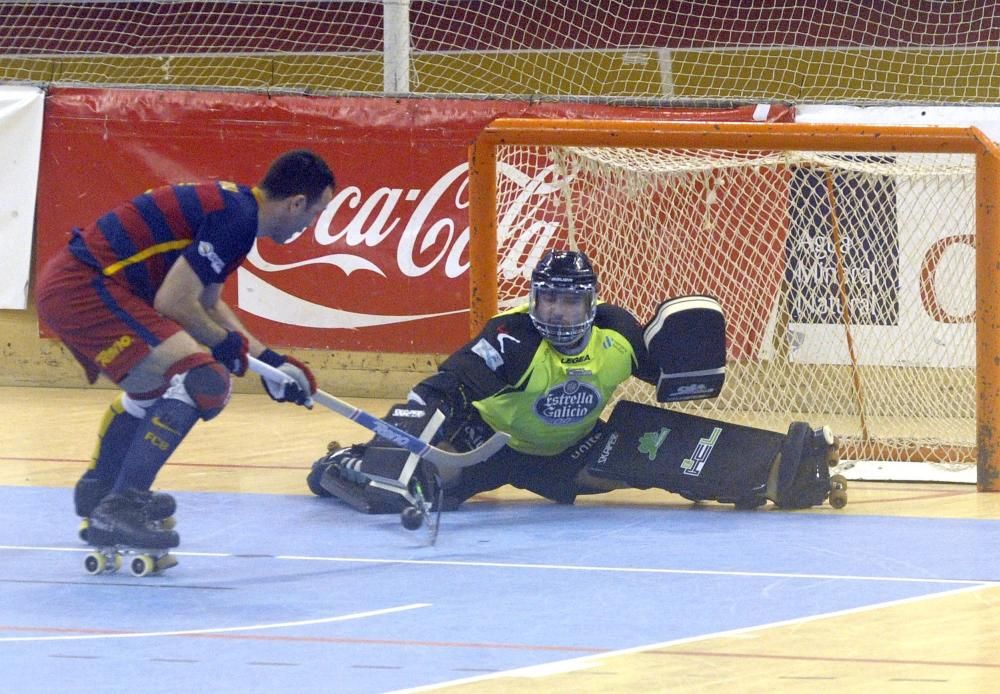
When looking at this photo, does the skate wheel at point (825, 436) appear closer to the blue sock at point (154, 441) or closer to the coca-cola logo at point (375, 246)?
the blue sock at point (154, 441)

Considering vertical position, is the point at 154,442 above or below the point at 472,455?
above

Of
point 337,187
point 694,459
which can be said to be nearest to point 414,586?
point 694,459

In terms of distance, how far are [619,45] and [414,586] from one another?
7.09 meters

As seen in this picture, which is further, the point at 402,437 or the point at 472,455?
the point at 472,455

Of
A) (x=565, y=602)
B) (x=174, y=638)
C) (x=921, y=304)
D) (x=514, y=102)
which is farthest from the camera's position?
(x=514, y=102)

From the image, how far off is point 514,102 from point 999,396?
331 cm

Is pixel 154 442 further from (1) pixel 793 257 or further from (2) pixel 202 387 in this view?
(1) pixel 793 257

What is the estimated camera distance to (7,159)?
9.47 m

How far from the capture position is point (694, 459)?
6273 millimetres

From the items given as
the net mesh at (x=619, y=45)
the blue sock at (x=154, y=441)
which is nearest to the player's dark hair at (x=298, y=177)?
the blue sock at (x=154, y=441)

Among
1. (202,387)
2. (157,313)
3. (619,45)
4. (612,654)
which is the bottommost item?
(612,654)

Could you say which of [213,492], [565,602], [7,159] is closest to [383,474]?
[213,492]

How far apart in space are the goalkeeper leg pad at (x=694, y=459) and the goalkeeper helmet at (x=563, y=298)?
48cm

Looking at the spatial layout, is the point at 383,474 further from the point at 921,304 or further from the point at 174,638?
the point at 921,304
